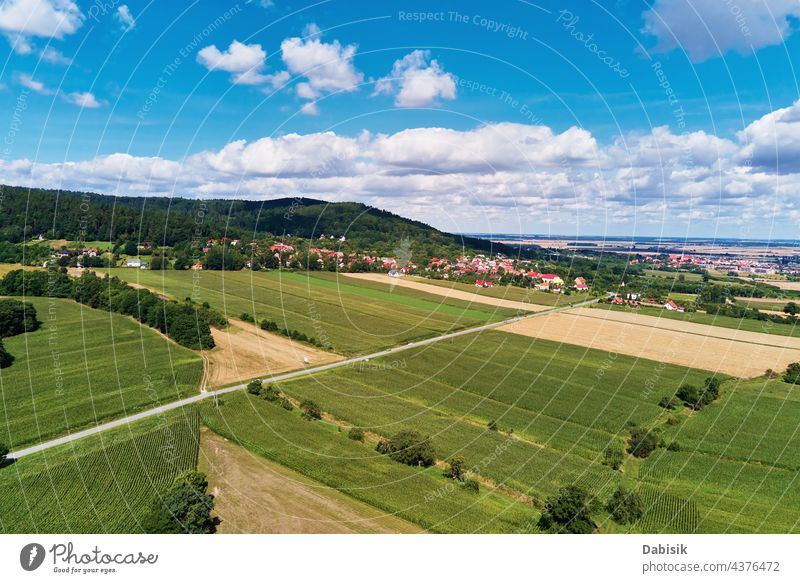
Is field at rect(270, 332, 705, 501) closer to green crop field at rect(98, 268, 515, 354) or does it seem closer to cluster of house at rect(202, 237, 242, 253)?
green crop field at rect(98, 268, 515, 354)

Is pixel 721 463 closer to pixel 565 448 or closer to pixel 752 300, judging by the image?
pixel 565 448

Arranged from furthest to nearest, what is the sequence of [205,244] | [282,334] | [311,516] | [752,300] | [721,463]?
[205,244] → [752,300] → [282,334] → [721,463] → [311,516]

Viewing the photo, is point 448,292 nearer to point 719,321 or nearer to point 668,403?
point 719,321

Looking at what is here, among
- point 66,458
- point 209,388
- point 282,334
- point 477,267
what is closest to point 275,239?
point 477,267

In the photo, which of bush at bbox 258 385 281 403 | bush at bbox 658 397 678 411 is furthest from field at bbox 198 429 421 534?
bush at bbox 658 397 678 411

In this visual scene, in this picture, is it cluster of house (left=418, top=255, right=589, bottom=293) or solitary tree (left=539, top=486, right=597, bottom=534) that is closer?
solitary tree (left=539, top=486, right=597, bottom=534)

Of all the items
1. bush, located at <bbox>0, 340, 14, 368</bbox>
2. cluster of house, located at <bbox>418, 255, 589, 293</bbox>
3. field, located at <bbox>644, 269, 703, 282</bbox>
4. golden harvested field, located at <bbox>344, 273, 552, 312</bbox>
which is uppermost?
field, located at <bbox>644, 269, 703, 282</bbox>

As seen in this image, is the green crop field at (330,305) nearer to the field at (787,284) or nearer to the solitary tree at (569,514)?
the solitary tree at (569,514)
